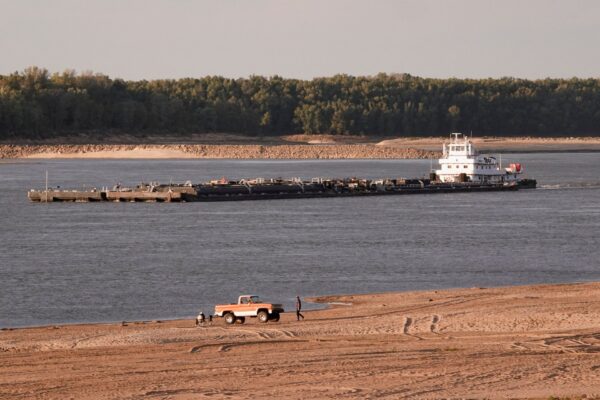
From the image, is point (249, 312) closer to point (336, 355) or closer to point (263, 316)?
point (263, 316)

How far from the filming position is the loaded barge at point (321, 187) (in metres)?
108

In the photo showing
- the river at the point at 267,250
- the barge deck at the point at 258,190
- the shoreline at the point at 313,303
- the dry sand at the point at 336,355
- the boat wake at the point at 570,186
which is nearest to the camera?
the dry sand at the point at 336,355

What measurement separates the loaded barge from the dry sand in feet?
Answer: 227

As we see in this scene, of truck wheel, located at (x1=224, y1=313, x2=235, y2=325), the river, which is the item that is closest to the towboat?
the river

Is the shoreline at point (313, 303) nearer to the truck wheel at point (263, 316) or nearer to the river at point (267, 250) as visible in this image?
the river at point (267, 250)

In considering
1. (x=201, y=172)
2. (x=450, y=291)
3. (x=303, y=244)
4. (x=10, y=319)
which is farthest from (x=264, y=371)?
(x=201, y=172)

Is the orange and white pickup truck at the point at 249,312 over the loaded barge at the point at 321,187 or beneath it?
over

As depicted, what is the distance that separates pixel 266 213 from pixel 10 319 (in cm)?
5491

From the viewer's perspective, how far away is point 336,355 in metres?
29.6

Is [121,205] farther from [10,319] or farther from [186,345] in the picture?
[186,345]

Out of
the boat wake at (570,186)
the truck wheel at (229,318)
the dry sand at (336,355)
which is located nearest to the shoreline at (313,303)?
the dry sand at (336,355)

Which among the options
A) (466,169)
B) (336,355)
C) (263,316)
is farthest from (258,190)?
(336,355)

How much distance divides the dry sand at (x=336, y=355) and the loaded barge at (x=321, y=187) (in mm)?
69266

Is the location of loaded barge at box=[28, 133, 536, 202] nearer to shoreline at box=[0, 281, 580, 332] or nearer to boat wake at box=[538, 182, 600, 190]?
boat wake at box=[538, 182, 600, 190]
